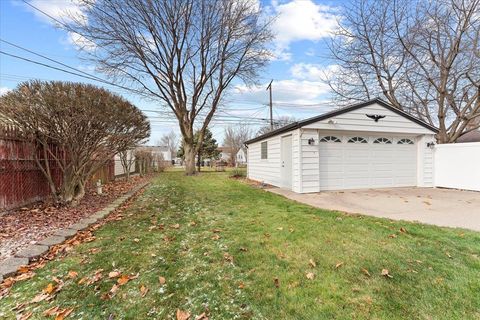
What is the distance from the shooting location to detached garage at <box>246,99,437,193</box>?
8211 millimetres

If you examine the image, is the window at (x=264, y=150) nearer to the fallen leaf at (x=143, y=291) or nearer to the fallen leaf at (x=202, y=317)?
the fallen leaf at (x=143, y=291)

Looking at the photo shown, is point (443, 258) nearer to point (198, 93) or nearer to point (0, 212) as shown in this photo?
point (0, 212)

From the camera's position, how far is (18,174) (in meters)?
5.48

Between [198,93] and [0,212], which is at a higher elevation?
[198,93]

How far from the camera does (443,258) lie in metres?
2.98

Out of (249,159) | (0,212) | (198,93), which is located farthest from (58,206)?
(198,93)

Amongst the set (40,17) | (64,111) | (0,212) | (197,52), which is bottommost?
(0,212)

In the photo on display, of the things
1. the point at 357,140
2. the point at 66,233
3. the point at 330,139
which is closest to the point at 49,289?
the point at 66,233

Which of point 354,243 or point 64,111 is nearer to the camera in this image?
point 354,243

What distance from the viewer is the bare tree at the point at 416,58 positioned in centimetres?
1235

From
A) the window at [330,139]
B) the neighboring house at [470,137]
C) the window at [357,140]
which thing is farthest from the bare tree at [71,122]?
the neighboring house at [470,137]

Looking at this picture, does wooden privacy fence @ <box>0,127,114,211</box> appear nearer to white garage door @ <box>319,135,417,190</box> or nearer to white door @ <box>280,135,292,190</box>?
white door @ <box>280,135,292,190</box>

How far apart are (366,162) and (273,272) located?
305 inches

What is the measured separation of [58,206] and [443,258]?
708 centimetres
